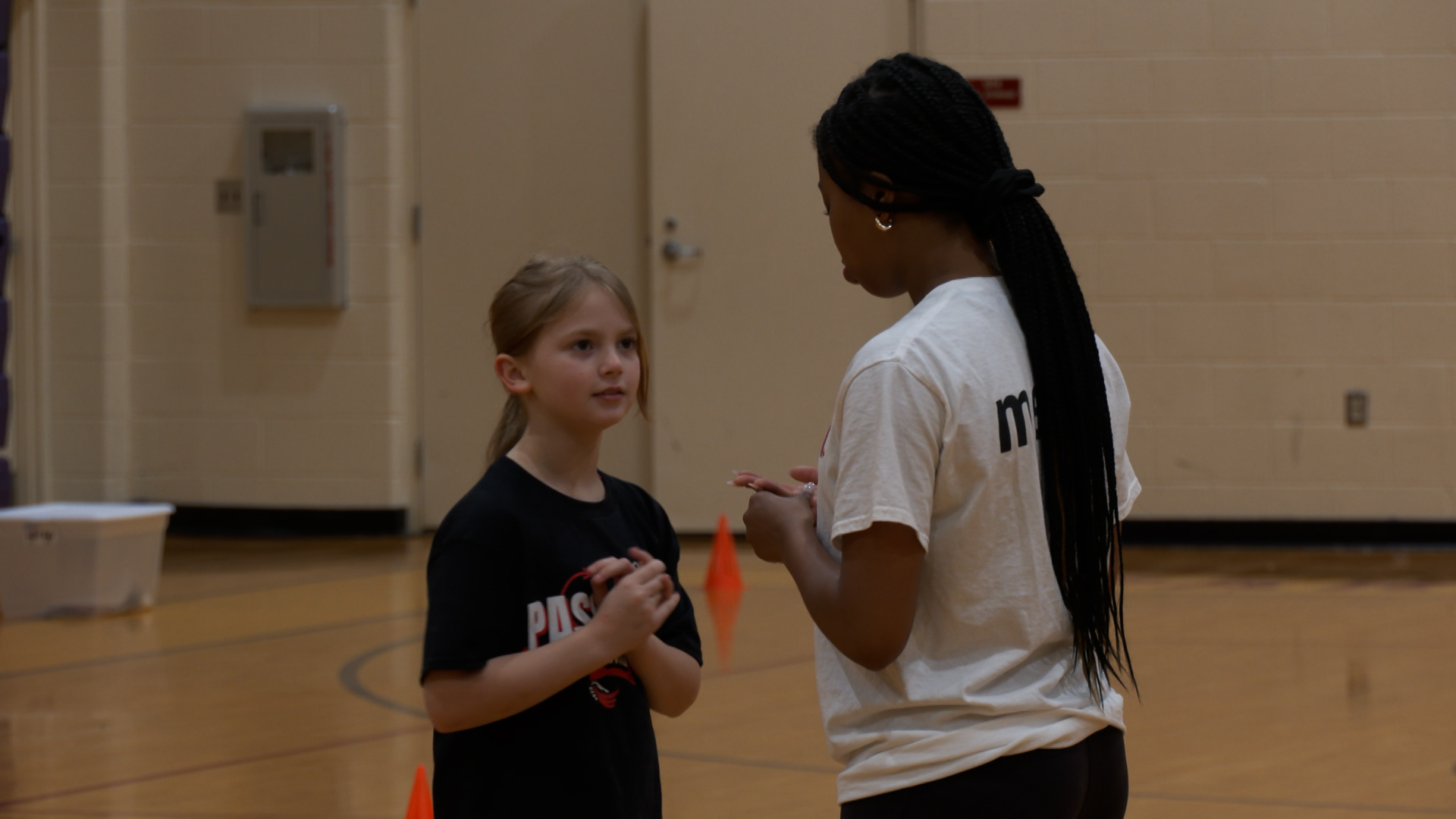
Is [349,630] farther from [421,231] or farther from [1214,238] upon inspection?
[1214,238]

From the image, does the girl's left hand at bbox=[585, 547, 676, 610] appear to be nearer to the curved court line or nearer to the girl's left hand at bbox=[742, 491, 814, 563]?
the girl's left hand at bbox=[742, 491, 814, 563]

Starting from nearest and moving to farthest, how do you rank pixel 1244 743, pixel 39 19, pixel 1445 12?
pixel 1244 743
pixel 1445 12
pixel 39 19

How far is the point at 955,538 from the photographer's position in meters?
1.18

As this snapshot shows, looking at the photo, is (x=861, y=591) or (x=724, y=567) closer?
(x=861, y=591)

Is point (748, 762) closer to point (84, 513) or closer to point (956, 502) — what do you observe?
point (956, 502)

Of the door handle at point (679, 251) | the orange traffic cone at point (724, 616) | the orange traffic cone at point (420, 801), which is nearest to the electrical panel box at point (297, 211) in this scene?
the door handle at point (679, 251)

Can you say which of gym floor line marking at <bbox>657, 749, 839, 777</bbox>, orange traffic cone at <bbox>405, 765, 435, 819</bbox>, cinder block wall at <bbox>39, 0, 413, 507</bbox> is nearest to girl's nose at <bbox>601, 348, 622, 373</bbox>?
orange traffic cone at <bbox>405, 765, 435, 819</bbox>

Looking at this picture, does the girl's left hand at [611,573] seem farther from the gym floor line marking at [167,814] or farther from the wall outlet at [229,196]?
the wall outlet at [229,196]

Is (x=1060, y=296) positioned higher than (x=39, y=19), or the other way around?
(x=39, y=19)

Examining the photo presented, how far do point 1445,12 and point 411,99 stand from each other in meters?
4.19

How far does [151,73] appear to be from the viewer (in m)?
6.42

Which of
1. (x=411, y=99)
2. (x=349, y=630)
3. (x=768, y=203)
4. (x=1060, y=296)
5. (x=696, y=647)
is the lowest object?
(x=349, y=630)

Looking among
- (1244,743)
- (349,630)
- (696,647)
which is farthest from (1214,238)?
(696,647)

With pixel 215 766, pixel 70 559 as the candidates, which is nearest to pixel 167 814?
pixel 215 766
